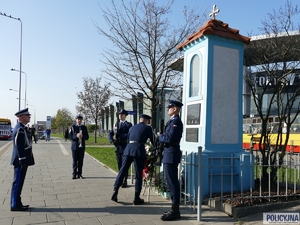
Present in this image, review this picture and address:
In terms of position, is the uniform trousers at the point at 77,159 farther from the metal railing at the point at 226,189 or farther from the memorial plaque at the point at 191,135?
the metal railing at the point at 226,189

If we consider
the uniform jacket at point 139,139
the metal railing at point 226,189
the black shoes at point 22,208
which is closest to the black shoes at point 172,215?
the metal railing at point 226,189

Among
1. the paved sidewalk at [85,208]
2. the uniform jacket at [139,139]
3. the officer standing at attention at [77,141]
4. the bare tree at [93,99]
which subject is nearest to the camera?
the paved sidewalk at [85,208]

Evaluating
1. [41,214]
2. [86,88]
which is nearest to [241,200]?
[41,214]

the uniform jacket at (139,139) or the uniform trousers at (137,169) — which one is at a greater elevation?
the uniform jacket at (139,139)

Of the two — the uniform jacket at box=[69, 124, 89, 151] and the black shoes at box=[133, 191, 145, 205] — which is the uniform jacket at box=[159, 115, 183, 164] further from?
the uniform jacket at box=[69, 124, 89, 151]

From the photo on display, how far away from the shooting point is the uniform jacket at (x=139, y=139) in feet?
20.2

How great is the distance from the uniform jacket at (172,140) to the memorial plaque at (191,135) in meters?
1.38

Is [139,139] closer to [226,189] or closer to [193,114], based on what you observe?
[193,114]

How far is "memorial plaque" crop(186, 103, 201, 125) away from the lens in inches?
264

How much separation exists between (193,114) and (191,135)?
465 mm

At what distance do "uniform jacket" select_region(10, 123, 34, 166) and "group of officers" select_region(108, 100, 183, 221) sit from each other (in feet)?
5.81

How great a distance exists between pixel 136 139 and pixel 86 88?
2786 cm

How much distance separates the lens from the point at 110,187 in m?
8.12

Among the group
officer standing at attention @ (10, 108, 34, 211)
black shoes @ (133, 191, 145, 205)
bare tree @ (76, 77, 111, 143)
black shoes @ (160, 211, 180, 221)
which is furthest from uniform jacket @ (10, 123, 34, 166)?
bare tree @ (76, 77, 111, 143)
